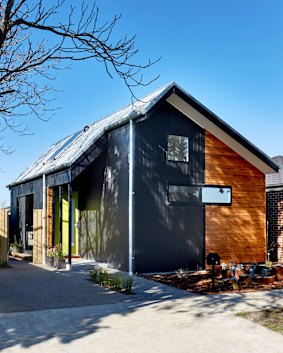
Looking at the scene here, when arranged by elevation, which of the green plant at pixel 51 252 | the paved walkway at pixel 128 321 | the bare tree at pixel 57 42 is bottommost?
the paved walkway at pixel 128 321

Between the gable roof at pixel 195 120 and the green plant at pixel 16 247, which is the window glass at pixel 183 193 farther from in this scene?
the green plant at pixel 16 247

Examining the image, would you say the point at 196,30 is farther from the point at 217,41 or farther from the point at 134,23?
the point at 134,23

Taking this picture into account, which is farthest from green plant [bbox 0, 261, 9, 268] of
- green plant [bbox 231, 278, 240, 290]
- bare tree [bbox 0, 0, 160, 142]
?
green plant [bbox 231, 278, 240, 290]

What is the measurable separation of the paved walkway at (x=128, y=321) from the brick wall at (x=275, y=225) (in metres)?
6.73

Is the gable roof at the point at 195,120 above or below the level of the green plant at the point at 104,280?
above

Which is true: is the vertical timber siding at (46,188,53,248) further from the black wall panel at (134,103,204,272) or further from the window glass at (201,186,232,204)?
the window glass at (201,186,232,204)

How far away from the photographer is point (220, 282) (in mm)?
10602

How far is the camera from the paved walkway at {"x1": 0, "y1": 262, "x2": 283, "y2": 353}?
19.1 feet

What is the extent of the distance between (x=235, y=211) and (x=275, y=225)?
2948 millimetres

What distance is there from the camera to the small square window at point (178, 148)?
540 inches

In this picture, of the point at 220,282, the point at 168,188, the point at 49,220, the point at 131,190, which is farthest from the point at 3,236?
the point at 220,282

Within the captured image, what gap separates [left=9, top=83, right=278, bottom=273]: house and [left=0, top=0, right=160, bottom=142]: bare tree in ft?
15.1

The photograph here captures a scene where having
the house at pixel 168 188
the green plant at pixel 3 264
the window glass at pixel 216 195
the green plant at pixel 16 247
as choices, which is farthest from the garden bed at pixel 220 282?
the green plant at pixel 16 247

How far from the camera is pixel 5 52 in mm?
8305
